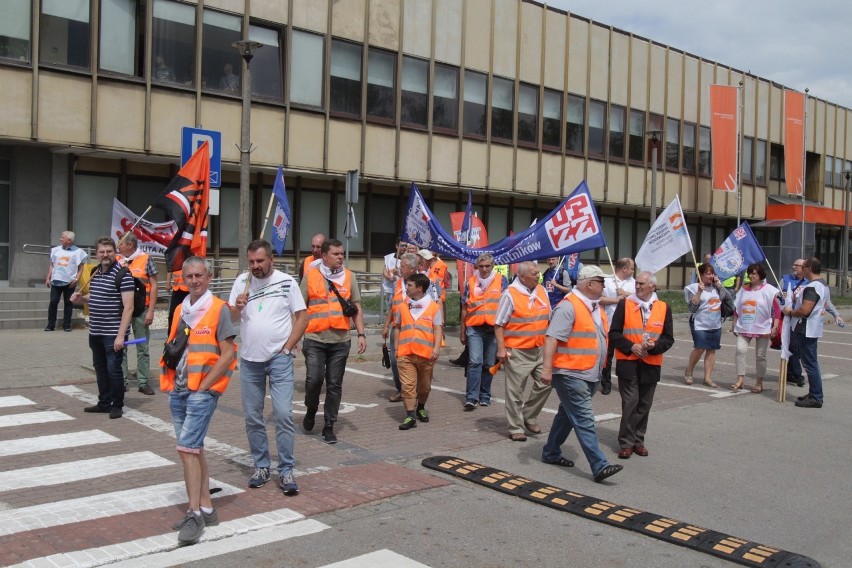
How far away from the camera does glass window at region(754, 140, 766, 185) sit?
37844mm

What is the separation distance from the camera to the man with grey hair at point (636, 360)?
816 centimetres

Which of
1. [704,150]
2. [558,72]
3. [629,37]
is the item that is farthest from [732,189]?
[558,72]

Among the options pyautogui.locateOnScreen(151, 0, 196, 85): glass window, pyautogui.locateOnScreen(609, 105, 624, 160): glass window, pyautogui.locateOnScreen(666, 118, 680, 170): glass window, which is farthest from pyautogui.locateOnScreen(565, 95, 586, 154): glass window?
pyautogui.locateOnScreen(151, 0, 196, 85): glass window

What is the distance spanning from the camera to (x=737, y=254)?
15.1 metres

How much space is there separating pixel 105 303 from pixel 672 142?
1110 inches

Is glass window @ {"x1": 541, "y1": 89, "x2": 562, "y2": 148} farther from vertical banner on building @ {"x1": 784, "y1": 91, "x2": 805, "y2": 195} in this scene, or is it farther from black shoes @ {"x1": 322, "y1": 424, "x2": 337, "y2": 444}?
black shoes @ {"x1": 322, "y1": 424, "x2": 337, "y2": 444}

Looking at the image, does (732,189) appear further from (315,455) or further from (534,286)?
(315,455)

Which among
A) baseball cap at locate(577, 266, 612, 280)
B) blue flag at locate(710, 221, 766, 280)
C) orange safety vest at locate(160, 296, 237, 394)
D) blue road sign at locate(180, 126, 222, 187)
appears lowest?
orange safety vest at locate(160, 296, 237, 394)

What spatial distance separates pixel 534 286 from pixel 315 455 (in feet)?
9.30

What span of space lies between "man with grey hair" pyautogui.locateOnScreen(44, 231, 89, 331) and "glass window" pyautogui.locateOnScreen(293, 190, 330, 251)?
7.48 metres

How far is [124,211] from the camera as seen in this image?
62.5 feet

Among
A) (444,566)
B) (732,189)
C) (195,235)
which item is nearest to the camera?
(444,566)

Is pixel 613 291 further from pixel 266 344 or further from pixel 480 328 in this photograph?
pixel 266 344

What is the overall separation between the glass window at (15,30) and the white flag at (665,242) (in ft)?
42.1
